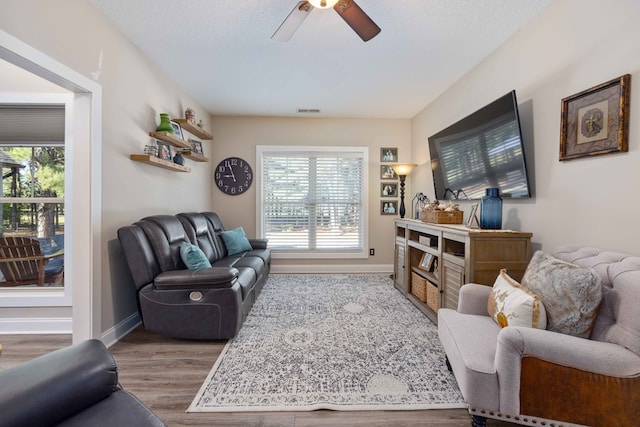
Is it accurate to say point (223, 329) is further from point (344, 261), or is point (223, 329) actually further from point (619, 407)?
point (344, 261)

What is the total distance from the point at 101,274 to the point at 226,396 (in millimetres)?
1424

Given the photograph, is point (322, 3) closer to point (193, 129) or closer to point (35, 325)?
point (193, 129)

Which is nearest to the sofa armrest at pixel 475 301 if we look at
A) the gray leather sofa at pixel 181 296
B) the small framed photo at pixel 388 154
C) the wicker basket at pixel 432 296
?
the wicker basket at pixel 432 296

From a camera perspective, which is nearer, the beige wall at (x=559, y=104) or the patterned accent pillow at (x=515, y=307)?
the patterned accent pillow at (x=515, y=307)

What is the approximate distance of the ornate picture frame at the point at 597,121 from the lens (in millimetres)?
1564

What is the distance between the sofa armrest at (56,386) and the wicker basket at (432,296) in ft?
8.40

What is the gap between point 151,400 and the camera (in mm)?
1651

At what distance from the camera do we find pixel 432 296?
283 centimetres

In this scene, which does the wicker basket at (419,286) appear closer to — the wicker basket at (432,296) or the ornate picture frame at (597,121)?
the wicker basket at (432,296)

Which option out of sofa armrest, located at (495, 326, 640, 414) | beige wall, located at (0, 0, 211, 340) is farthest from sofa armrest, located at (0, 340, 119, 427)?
sofa armrest, located at (495, 326, 640, 414)

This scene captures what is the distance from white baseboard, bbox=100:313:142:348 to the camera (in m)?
2.25

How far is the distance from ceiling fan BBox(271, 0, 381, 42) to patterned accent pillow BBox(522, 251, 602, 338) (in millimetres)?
1811

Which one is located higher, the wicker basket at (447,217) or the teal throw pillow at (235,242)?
the wicker basket at (447,217)

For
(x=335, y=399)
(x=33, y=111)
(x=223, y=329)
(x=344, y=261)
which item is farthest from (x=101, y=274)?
(x=344, y=261)
